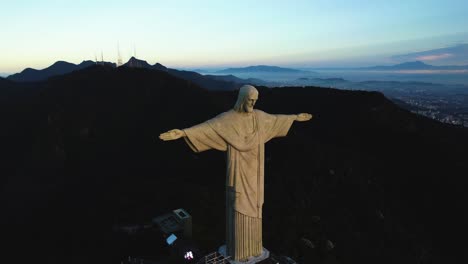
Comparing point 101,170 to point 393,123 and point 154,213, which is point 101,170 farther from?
point 393,123

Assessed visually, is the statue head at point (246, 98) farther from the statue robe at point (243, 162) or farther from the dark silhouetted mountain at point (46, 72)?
the dark silhouetted mountain at point (46, 72)

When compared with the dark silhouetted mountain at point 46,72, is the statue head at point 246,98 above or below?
above

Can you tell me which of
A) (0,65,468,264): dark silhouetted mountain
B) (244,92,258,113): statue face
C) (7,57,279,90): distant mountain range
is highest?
(244,92,258,113): statue face

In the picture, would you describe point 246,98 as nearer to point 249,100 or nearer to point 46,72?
point 249,100

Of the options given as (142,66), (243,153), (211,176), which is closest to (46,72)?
(142,66)

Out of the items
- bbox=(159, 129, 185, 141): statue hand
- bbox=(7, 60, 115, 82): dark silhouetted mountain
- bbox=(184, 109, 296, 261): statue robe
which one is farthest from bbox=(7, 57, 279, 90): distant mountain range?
bbox=(159, 129, 185, 141): statue hand

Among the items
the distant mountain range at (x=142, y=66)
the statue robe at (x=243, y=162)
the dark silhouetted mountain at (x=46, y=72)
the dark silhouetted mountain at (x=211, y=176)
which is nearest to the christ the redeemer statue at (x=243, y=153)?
the statue robe at (x=243, y=162)

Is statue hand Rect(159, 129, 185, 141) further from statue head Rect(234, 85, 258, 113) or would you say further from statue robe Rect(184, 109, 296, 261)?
statue head Rect(234, 85, 258, 113)
